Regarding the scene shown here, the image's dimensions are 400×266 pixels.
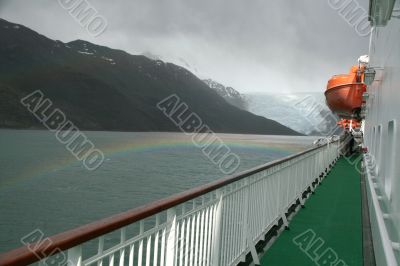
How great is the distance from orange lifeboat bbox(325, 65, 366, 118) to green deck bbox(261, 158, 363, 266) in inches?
442

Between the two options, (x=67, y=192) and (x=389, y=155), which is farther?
(x=67, y=192)

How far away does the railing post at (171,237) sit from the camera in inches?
97.0

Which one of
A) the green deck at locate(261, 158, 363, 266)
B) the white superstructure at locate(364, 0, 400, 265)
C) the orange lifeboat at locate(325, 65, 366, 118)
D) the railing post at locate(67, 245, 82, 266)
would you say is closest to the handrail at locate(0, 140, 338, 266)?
the railing post at locate(67, 245, 82, 266)

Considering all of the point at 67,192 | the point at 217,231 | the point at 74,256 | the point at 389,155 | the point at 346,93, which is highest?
the point at 346,93

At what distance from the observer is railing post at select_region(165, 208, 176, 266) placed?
2.46 metres

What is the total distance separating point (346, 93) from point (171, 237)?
750 inches

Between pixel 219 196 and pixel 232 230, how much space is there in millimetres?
671

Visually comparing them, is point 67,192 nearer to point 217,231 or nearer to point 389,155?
point 217,231

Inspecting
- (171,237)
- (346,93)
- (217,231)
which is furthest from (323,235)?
(346,93)

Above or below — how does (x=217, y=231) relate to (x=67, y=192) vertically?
above

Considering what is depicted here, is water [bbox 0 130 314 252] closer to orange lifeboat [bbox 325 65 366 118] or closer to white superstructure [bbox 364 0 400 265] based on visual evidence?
orange lifeboat [bbox 325 65 366 118]

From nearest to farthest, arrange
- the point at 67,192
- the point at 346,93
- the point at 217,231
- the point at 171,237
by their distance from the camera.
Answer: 1. the point at 171,237
2. the point at 217,231
3. the point at 346,93
4. the point at 67,192

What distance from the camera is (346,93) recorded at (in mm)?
19953

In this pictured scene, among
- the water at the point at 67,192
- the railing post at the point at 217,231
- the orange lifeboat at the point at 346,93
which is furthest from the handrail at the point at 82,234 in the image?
the orange lifeboat at the point at 346,93
